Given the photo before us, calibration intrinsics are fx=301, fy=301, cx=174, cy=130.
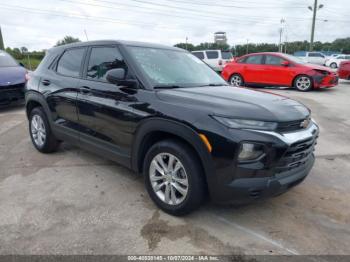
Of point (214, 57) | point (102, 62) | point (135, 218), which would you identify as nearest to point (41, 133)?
point (102, 62)

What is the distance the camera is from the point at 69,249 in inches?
100.0

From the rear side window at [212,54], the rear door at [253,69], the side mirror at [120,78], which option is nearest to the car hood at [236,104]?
the side mirror at [120,78]

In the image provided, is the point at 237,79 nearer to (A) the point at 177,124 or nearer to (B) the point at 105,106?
(B) the point at 105,106

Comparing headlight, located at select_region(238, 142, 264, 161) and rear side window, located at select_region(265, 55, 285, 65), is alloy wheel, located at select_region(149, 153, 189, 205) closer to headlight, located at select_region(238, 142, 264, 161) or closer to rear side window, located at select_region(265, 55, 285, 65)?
headlight, located at select_region(238, 142, 264, 161)

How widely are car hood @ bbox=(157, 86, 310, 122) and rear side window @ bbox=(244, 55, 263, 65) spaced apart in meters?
9.79

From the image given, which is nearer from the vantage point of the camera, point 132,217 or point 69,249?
point 69,249

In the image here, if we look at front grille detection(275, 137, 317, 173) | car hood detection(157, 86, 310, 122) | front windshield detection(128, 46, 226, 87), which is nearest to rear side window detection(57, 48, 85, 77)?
front windshield detection(128, 46, 226, 87)

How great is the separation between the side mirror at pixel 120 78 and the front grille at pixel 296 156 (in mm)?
1641

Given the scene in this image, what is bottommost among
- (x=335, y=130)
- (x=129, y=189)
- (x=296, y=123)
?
(x=335, y=130)

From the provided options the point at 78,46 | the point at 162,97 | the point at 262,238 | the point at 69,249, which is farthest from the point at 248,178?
the point at 78,46

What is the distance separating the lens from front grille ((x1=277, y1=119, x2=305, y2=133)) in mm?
2626

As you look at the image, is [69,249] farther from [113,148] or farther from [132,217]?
[113,148]

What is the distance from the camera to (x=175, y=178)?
2.92 m

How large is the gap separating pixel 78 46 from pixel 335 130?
17.3ft
